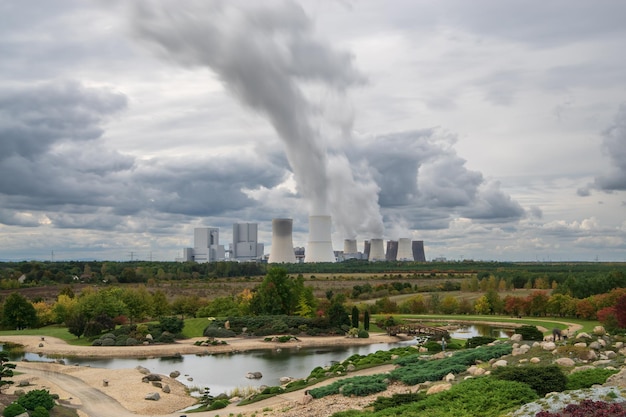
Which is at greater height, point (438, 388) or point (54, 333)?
point (438, 388)

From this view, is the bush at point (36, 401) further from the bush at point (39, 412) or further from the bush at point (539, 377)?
the bush at point (539, 377)

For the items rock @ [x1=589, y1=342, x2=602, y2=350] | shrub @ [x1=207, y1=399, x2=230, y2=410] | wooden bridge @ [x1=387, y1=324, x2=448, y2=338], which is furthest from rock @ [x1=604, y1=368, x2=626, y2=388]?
wooden bridge @ [x1=387, y1=324, x2=448, y2=338]

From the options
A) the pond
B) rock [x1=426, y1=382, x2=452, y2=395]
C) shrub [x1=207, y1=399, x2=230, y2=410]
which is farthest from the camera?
the pond

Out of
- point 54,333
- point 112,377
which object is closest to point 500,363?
point 112,377

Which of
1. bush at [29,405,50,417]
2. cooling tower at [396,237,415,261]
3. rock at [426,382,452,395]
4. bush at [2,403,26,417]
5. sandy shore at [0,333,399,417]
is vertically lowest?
sandy shore at [0,333,399,417]

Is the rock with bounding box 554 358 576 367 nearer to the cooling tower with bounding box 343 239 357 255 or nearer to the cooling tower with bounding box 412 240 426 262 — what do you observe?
the cooling tower with bounding box 343 239 357 255

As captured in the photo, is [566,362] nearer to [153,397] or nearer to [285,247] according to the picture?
[153,397]

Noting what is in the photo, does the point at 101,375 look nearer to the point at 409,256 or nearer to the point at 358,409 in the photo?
the point at 358,409
